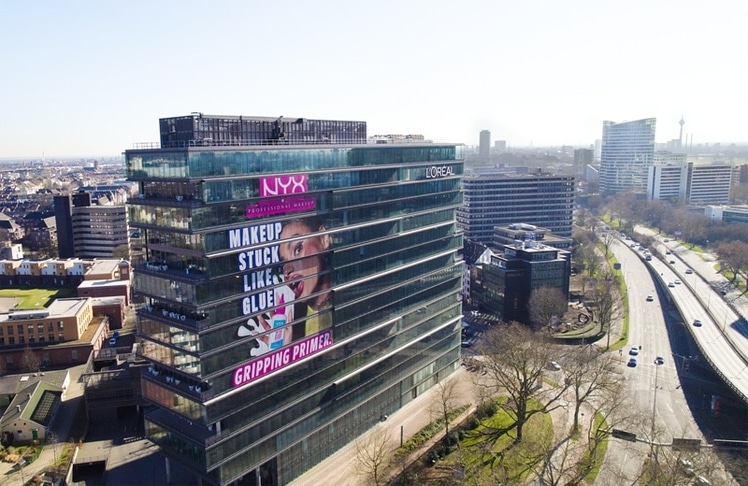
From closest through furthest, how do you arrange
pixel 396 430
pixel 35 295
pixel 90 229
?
pixel 396 430 < pixel 35 295 < pixel 90 229

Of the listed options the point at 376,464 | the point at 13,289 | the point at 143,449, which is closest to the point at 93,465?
the point at 143,449

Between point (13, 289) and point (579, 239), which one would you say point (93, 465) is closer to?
point (13, 289)

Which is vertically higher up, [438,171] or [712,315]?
[438,171]

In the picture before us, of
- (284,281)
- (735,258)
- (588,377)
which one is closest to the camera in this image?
(284,281)

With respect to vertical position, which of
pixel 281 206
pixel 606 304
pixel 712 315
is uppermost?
pixel 281 206

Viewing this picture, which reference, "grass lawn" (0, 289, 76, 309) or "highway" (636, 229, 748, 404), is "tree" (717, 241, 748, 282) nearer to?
"highway" (636, 229, 748, 404)

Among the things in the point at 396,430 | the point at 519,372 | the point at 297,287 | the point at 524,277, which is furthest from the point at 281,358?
the point at 524,277

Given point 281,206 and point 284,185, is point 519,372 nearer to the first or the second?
point 281,206
